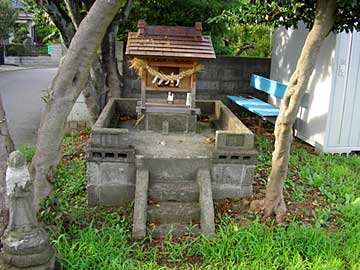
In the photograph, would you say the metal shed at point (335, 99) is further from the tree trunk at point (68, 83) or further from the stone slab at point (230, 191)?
the tree trunk at point (68, 83)

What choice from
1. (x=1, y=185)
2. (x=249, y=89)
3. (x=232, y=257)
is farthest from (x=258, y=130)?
(x=1, y=185)

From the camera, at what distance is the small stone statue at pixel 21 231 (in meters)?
2.90

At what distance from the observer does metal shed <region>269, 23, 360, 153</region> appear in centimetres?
620

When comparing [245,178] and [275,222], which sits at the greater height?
[245,178]

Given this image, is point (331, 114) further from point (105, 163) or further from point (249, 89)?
point (105, 163)

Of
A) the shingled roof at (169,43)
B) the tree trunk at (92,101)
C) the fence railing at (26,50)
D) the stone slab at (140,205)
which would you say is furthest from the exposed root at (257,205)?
the fence railing at (26,50)

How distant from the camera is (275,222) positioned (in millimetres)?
4184

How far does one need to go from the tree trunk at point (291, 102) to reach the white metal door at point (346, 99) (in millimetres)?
2443

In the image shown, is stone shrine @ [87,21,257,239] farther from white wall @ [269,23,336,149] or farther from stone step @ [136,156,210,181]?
white wall @ [269,23,336,149]

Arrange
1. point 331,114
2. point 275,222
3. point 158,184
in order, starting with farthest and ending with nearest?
point 331,114
point 158,184
point 275,222

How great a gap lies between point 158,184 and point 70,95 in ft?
4.73

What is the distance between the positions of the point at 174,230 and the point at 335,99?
12.5ft

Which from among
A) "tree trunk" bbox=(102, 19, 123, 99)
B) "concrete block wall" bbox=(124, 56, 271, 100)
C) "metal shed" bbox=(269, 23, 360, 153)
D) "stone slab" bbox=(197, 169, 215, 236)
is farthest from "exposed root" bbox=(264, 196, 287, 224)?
"concrete block wall" bbox=(124, 56, 271, 100)

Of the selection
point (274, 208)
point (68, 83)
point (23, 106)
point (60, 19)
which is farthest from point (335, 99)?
point (23, 106)
